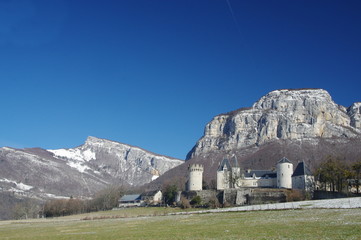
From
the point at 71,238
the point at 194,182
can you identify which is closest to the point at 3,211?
the point at 194,182

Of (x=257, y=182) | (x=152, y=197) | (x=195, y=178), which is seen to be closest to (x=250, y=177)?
(x=257, y=182)

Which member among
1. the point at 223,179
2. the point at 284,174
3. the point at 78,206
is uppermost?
the point at 284,174

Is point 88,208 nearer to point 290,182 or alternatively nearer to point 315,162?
point 290,182

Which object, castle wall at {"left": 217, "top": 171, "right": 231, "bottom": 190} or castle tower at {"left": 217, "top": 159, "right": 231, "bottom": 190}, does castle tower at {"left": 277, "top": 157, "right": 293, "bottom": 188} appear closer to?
castle tower at {"left": 217, "top": 159, "right": 231, "bottom": 190}

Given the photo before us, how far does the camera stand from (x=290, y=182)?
4028 inches

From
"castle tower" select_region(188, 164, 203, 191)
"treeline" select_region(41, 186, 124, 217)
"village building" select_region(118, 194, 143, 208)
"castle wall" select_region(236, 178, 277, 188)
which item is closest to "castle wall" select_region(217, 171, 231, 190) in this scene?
"castle wall" select_region(236, 178, 277, 188)

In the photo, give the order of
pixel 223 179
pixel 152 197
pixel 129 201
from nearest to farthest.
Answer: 1. pixel 223 179
2. pixel 152 197
3. pixel 129 201

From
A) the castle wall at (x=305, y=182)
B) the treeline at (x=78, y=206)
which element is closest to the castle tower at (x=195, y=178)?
the castle wall at (x=305, y=182)

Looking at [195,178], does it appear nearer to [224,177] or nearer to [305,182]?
[224,177]

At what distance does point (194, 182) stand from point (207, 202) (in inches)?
620

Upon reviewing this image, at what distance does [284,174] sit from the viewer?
103 meters

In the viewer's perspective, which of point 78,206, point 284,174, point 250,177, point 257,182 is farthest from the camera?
point 78,206

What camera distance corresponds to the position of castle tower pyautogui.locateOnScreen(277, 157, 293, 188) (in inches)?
4033

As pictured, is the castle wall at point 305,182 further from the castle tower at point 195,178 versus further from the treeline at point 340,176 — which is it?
the castle tower at point 195,178
